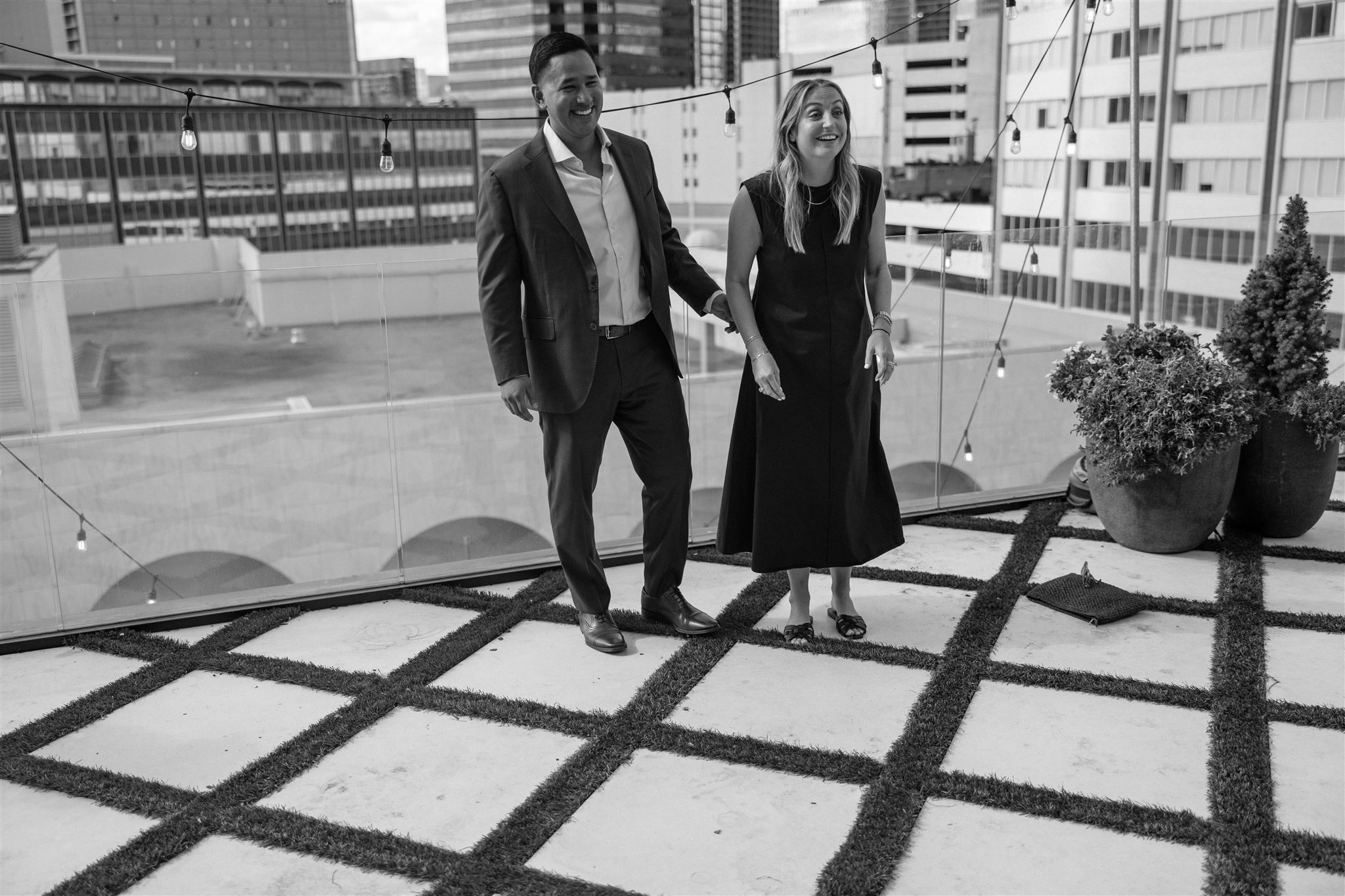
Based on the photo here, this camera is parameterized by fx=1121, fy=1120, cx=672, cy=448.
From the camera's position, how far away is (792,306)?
2.70 metres

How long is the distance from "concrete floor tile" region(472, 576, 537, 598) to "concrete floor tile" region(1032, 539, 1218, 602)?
1472mm

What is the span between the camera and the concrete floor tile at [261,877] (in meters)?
1.85

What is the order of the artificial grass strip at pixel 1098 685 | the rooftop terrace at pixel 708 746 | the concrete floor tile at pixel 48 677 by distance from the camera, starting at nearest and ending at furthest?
the rooftop terrace at pixel 708 746, the artificial grass strip at pixel 1098 685, the concrete floor tile at pixel 48 677

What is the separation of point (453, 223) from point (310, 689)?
8481cm

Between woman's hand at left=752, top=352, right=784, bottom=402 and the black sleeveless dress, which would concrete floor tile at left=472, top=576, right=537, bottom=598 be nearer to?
the black sleeveless dress

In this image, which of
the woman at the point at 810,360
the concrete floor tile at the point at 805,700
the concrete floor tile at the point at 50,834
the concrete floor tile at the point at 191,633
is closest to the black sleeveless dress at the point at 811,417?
the woman at the point at 810,360

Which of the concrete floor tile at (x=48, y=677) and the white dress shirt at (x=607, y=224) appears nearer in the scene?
the concrete floor tile at (x=48, y=677)

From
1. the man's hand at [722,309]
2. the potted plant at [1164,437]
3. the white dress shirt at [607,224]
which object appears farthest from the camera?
the potted plant at [1164,437]

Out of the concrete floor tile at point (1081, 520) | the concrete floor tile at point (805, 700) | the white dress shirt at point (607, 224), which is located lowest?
the concrete floor tile at point (805, 700)

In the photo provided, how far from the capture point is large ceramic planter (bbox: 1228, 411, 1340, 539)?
3.44 meters

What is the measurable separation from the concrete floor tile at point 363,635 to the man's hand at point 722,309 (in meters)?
1.06

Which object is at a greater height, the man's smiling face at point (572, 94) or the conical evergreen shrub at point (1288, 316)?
the man's smiling face at point (572, 94)

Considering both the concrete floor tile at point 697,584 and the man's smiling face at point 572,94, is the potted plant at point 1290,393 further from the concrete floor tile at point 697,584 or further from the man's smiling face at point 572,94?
the man's smiling face at point 572,94

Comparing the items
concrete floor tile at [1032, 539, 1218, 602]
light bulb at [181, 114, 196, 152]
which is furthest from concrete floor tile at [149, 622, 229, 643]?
concrete floor tile at [1032, 539, 1218, 602]
